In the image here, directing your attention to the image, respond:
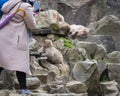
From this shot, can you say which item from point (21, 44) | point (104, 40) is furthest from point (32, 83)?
point (104, 40)

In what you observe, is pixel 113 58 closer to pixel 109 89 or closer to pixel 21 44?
pixel 109 89

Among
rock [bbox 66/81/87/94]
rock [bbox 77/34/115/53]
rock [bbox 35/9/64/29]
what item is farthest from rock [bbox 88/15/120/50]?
rock [bbox 66/81/87/94]

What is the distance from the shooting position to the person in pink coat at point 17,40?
5.03 metres

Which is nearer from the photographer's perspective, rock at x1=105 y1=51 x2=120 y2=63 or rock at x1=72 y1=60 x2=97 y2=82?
rock at x1=72 y1=60 x2=97 y2=82

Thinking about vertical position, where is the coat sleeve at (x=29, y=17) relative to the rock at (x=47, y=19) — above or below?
above

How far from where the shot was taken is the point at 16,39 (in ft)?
16.7

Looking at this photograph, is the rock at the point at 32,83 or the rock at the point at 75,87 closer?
the rock at the point at 32,83

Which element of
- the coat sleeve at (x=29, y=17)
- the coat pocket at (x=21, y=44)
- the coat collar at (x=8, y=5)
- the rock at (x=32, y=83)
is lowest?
the rock at (x=32, y=83)

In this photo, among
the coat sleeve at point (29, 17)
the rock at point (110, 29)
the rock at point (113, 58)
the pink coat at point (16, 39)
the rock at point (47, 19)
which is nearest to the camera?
the pink coat at point (16, 39)

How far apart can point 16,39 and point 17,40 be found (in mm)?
19

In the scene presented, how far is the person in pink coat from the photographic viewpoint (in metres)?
5.03

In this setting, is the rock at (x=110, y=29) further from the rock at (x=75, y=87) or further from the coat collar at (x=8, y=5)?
the coat collar at (x=8, y=5)

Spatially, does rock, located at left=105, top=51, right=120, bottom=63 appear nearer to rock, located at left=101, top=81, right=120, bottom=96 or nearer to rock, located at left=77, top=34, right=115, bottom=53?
rock, located at left=77, top=34, right=115, bottom=53

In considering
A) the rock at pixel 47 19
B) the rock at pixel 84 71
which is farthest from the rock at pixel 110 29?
the rock at pixel 84 71
